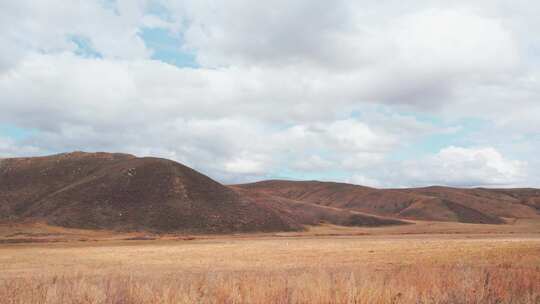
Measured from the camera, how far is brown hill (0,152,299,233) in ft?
360

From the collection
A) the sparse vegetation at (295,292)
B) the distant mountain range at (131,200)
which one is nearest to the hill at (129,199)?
the distant mountain range at (131,200)

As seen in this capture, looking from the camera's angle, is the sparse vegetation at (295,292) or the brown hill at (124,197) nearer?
the sparse vegetation at (295,292)

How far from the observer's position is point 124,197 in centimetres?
12200

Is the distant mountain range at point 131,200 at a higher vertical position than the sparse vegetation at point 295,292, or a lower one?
higher

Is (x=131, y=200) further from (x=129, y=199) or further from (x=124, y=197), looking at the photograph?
(x=124, y=197)

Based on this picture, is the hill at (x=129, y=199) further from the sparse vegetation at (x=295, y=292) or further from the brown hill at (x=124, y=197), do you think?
the sparse vegetation at (x=295, y=292)

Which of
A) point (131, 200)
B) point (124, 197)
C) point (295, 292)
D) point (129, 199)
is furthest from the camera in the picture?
point (124, 197)

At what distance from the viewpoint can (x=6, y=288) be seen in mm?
13234

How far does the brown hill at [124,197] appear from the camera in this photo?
110m

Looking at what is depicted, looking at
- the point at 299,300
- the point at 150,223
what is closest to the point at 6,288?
the point at 299,300

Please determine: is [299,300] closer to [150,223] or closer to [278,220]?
[150,223]

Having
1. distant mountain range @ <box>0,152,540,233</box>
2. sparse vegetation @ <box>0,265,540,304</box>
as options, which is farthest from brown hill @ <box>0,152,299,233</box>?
sparse vegetation @ <box>0,265,540,304</box>

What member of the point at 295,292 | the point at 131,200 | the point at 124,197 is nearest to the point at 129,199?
the point at 131,200

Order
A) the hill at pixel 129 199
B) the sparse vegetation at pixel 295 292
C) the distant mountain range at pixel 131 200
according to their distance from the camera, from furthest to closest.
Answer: the distant mountain range at pixel 131 200 < the hill at pixel 129 199 < the sparse vegetation at pixel 295 292
